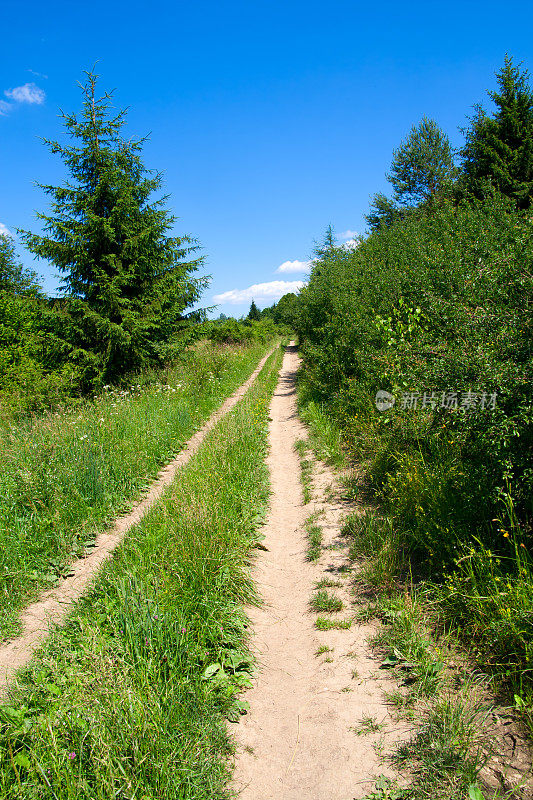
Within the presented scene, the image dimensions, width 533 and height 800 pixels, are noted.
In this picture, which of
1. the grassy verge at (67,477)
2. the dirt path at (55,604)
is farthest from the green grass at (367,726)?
the grassy verge at (67,477)

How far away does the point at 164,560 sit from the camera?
4070 millimetres

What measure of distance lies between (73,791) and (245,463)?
520 cm

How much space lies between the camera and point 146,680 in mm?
2586

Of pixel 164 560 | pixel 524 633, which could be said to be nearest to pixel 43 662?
pixel 164 560

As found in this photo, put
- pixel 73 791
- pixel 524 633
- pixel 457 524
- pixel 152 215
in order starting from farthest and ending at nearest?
1. pixel 152 215
2. pixel 457 524
3. pixel 524 633
4. pixel 73 791

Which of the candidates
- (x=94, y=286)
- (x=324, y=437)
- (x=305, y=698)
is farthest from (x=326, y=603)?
(x=94, y=286)

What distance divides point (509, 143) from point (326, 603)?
2063 centimetres

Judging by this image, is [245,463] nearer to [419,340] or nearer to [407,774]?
[419,340]

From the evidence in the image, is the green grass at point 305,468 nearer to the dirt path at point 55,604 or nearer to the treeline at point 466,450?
the treeline at point 466,450

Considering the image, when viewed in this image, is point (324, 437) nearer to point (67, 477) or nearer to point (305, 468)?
point (305, 468)

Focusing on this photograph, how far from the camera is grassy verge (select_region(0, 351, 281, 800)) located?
2.18 meters

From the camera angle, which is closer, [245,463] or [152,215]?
[245,463]

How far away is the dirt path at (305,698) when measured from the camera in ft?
8.02

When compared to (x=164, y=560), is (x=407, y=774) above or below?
below
